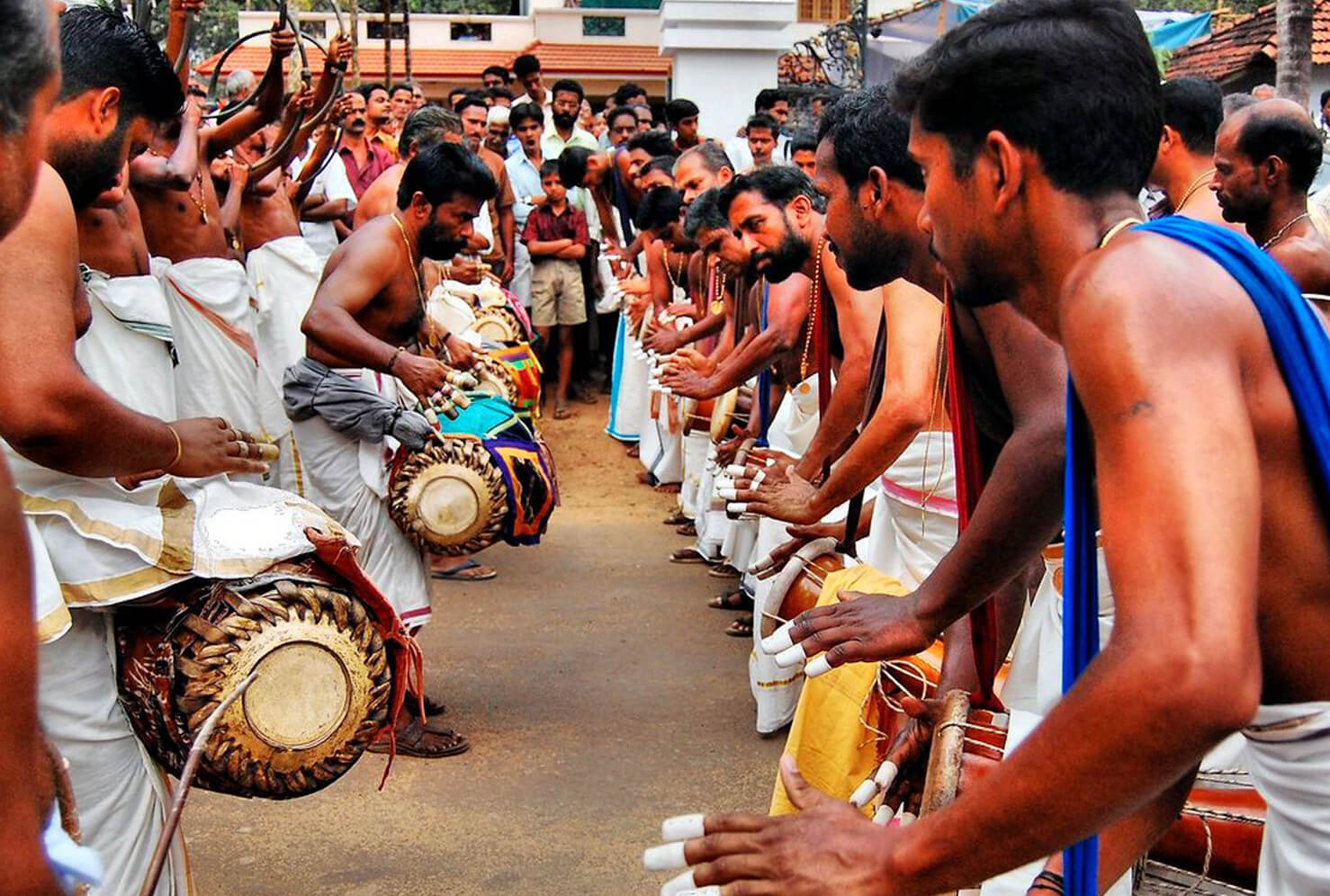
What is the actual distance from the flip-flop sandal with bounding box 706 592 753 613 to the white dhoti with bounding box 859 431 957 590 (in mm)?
2778

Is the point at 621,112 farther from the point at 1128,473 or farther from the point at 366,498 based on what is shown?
the point at 1128,473

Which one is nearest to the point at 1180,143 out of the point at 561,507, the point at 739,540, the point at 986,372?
the point at 739,540

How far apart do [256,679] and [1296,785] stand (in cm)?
211

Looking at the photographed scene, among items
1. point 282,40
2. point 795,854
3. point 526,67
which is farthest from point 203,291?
point 526,67

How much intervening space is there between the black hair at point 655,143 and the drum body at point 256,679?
8689 mm

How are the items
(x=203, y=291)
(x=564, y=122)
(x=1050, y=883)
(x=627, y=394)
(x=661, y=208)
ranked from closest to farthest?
1. (x=1050, y=883)
2. (x=203, y=291)
3. (x=661, y=208)
4. (x=627, y=394)
5. (x=564, y=122)

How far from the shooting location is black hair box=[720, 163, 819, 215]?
233 inches

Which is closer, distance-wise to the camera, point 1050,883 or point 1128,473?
point 1128,473

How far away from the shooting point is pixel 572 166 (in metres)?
12.2

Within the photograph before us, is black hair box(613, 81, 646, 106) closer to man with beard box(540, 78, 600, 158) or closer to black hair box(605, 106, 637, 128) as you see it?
man with beard box(540, 78, 600, 158)

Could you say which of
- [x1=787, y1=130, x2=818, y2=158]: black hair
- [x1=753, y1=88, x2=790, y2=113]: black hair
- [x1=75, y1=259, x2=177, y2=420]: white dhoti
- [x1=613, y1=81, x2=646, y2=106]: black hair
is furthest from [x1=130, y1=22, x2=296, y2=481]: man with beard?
[x1=613, y1=81, x2=646, y2=106]: black hair

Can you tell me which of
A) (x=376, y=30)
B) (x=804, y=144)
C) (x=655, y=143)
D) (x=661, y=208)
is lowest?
(x=661, y=208)

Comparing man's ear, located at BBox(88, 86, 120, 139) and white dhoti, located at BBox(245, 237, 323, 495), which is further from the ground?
man's ear, located at BBox(88, 86, 120, 139)

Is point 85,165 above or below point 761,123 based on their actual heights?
above
